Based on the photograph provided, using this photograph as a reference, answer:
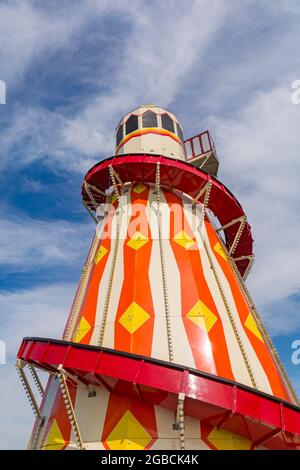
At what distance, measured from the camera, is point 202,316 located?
10797mm

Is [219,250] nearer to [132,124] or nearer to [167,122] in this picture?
[167,122]

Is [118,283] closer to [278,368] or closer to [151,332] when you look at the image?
[151,332]

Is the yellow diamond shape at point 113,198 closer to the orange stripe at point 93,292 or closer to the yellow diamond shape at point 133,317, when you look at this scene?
the orange stripe at point 93,292

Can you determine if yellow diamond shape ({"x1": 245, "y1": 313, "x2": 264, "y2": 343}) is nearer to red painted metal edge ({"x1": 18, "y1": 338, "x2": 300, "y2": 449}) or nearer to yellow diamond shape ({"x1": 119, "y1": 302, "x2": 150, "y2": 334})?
yellow diamond shape ({"x1": 119, "y1": 302, "x2": 150, "y2": 334})

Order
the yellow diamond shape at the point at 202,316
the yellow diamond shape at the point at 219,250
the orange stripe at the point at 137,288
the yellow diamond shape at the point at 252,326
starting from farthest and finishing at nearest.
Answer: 1. the yellow diamond shape at the point at 219,250
2. the yellow diamond shape at the point at 252,326
3. the yellow diamond shape at the point at 202,316
4. the orange stripe at the point at 137,288

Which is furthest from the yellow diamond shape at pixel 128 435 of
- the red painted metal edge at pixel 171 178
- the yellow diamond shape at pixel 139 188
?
the red painted metal edge at pixel 171 178

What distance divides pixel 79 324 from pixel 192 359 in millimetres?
3800

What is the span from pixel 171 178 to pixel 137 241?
3472mm

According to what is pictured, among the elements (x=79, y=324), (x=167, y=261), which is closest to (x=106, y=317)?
(x=79, y=324)

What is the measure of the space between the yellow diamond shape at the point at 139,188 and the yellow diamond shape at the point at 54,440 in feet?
28.5

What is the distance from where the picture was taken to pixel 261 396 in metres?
8.13

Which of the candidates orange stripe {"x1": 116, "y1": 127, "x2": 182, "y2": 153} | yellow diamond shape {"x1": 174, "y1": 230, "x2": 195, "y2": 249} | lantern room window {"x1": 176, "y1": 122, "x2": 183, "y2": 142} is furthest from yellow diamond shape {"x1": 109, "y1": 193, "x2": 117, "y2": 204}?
lantern room window {"x1": 176, "y1": 122, "x2": 183, "y2": 142}

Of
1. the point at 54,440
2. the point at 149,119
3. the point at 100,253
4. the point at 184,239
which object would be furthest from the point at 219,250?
the point at 54,440

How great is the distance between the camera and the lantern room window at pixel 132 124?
17.8 metres
